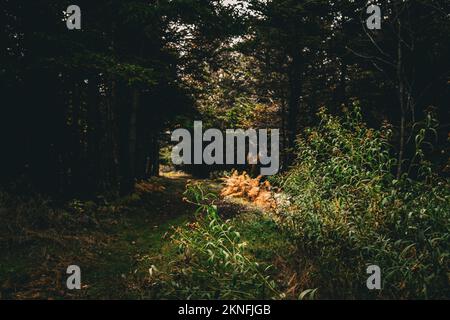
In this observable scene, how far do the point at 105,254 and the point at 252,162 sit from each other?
14086mm

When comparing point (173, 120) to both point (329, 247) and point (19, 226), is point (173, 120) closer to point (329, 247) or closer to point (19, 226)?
point (19, 226)

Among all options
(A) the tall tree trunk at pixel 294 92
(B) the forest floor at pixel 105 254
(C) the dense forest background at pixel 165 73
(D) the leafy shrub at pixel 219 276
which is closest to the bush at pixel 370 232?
(B) the forest floor at pixel 105 254

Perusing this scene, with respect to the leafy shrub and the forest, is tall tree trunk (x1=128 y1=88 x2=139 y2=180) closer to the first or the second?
the forest

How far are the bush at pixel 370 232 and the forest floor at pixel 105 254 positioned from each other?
2.31ft

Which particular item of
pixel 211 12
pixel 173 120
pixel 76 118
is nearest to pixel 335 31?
pixel 211 12

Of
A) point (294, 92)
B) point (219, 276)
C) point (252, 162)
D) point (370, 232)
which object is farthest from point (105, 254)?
point (252, 162)

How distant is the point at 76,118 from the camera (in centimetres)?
1068

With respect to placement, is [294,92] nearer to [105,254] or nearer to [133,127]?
[133,127]

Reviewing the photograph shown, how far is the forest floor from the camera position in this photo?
5.34 metres

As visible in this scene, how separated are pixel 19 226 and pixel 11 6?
584 centimetres

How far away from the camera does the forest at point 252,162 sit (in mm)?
4832

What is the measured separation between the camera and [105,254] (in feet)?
23.4

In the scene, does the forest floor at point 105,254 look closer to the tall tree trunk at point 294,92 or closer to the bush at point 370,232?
the bush at point 370,232

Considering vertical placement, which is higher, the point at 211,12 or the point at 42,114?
the point at 211,12
